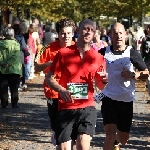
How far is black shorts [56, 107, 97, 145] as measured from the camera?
616cm

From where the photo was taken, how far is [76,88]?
618 centimetres

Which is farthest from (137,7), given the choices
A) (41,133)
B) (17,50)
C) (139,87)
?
(41,133)

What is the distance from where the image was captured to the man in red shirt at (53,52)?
7.02m

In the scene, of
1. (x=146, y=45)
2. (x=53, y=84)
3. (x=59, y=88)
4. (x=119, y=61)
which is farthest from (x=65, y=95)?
(x=146, y=45)

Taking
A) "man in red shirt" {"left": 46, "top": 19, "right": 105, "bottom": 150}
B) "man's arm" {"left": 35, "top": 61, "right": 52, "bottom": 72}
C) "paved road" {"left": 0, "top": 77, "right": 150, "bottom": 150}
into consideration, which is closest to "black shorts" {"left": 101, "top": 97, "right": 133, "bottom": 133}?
"man's arm" {"left": 35, "top": 61, "right": 52, "bottom": 72}

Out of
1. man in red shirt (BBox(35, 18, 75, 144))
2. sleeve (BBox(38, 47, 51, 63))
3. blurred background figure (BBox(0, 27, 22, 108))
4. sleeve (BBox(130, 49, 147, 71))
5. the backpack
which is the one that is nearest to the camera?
man in red shirt (BBox(35, 18, 75, 144))

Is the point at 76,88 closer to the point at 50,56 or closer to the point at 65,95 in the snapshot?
the point at 65,95

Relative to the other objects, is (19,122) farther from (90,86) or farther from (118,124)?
(90,86)

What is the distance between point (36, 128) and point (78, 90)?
16.2 feet

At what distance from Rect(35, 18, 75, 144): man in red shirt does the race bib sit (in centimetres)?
76

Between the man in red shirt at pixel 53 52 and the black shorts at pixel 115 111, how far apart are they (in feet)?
2.12

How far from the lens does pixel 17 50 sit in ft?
43.4

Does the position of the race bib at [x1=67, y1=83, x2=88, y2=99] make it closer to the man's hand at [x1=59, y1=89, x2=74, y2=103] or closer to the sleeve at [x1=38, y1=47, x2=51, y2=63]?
the man's hand at [x1=59, y1=89, x2=74, y2=103]

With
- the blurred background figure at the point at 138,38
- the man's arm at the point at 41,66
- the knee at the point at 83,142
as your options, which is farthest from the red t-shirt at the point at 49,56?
the blurred background figure at the point at 138,38
